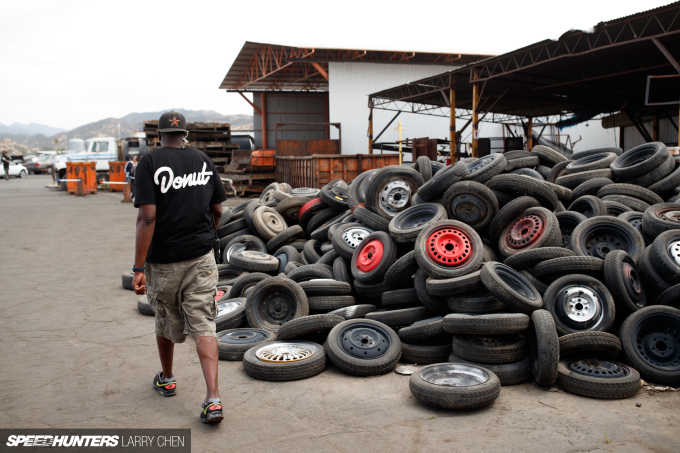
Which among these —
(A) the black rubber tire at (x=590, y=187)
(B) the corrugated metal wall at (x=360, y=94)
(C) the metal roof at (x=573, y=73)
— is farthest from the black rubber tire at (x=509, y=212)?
(B) the corrugated metal wall at (x=360, y=94)

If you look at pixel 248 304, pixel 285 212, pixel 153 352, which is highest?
pixel 285 212

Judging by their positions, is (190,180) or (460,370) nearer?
(190,180)

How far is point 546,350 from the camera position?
4031 mm

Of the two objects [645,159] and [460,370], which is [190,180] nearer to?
[460,370]

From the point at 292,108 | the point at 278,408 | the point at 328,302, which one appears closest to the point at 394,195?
the point at 328,302

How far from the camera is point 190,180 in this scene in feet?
11.9

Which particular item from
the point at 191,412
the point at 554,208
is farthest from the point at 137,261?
the point at 554,208

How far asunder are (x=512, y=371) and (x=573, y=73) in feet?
77.1

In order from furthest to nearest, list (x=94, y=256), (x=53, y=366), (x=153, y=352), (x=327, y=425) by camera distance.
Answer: (x=94, y=256)
(x=153, y=352)
(x=53, y=366)
(x=327, y=425)

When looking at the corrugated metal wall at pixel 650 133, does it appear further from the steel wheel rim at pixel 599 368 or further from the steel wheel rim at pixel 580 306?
the steel wheel rim at pixel 599 368

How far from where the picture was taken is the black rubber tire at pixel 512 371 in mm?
4234

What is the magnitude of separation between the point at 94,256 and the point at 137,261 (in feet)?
25.1

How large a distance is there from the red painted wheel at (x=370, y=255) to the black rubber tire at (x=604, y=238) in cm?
212

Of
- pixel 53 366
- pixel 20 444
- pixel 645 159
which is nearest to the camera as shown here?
pixel 20 444
